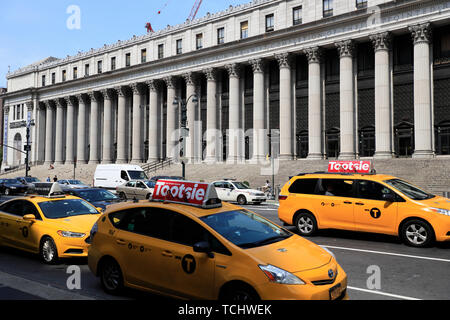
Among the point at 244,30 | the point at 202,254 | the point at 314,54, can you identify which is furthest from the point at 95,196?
the point at 244,30

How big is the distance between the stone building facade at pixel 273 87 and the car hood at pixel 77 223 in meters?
24.8

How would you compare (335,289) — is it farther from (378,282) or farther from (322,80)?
(322,80)

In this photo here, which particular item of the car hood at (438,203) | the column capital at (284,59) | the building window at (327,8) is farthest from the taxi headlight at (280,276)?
the building window at (327,8)

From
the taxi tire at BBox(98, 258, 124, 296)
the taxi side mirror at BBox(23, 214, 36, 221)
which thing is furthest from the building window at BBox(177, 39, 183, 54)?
the taxi tire at BBox(98, 258, 124, 296)

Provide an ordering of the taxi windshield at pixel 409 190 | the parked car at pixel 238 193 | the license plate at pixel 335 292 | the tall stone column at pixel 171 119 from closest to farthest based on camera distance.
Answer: the license plate at pixel 335 292, the taxi windshield at pixel 409 190, the parked car at pixel 238 193, the tall stone column at pixel 171 119

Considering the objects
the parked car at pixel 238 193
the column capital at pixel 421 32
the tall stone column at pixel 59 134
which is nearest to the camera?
the parked car at pixel 238 193

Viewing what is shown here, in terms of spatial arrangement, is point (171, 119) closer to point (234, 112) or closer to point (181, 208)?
point (234, 112)

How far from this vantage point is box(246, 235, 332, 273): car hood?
203 inches

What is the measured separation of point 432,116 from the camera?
3294 centimetres

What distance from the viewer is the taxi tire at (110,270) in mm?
6473

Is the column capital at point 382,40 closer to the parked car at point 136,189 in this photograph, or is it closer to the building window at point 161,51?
the parked car at point 136,189

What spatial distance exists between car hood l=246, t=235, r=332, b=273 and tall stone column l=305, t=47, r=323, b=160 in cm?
3247

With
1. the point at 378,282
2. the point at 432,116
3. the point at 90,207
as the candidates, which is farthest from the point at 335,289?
the point at 432,116

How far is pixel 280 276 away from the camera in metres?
4.91
